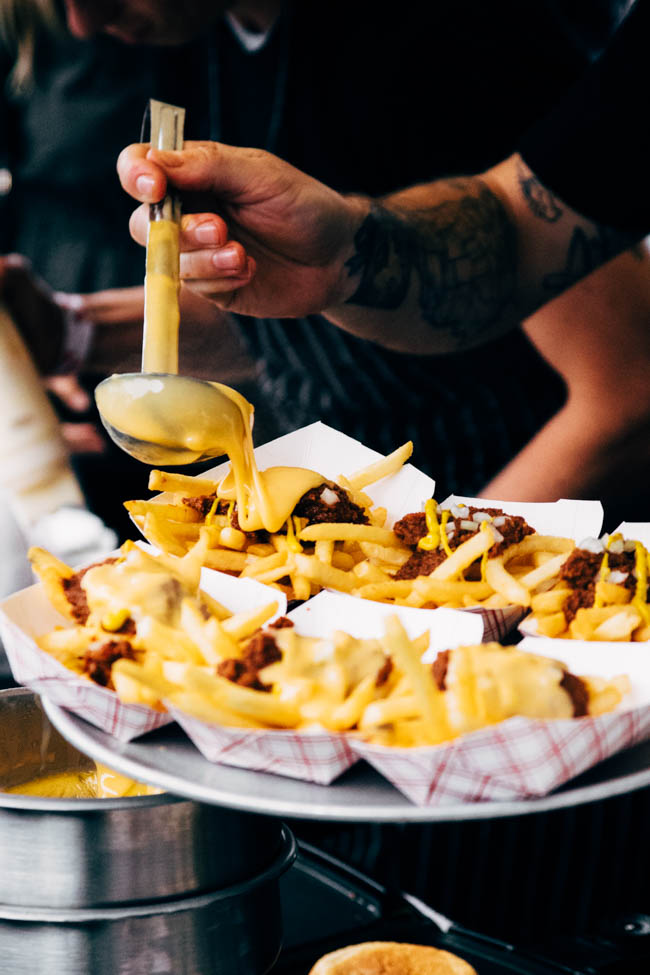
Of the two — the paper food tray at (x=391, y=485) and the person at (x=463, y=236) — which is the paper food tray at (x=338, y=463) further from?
the person at (x=463, y=236)

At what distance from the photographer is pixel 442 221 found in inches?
110

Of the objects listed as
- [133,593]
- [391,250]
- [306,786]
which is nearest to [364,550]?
[133,593]

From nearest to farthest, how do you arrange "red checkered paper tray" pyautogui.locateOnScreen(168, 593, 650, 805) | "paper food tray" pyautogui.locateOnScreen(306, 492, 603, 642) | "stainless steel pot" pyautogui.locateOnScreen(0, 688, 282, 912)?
"red checkered paper tray" pyautogui.locateOnScreen(168, 593, 650, 805), "stainless steel pot" pyautogui.locateOnScreen(0, 688, 282, 912), "paper food tray" pyautogui.locateOnScreen(306, 492, 603, 642)

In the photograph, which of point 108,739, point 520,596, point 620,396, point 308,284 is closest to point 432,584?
point 520,596

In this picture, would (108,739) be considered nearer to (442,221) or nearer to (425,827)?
(425,827)

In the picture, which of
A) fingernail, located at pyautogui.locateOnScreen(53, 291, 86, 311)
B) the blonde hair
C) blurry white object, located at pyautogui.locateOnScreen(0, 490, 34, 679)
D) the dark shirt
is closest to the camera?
the dark shirt

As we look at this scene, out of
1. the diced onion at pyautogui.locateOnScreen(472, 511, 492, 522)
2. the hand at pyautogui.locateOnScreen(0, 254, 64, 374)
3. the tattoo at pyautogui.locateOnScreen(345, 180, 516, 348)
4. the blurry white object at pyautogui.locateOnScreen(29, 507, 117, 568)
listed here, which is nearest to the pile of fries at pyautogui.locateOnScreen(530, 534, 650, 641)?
the diced onion at pyautogui.locateOnScreen(472, 511, 492, 522)

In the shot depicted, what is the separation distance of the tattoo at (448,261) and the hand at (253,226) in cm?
9

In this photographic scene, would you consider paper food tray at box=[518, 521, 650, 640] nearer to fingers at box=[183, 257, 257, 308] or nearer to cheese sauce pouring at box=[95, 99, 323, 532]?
cheese sauce pouring at box=[95, 99, 323, 532]

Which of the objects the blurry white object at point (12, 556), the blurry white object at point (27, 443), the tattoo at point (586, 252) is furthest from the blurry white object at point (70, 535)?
the tattoo at point (586, 252)

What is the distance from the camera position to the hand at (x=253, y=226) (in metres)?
1.85

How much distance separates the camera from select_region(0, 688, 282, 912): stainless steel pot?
1149 millimetres

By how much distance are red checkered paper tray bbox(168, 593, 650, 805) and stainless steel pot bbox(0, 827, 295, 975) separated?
22 cm

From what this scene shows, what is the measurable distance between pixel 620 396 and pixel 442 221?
989 millimetres
